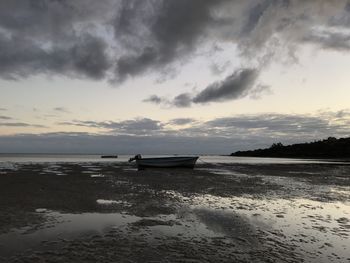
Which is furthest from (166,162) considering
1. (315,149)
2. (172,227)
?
(315,149)

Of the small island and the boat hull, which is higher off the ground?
the small island

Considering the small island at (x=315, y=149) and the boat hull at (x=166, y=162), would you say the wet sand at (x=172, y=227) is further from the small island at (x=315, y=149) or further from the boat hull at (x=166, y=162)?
the small island at (x=315, y=149)

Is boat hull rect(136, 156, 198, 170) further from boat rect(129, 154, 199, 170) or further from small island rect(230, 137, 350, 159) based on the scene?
small island rect(230, 137, 350, 159)

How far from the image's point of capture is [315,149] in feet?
370

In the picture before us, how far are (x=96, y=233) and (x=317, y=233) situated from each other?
6249mm

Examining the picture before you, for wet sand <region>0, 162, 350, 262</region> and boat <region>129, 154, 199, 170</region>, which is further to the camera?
boat <region>129, 154, 199, 170</region>

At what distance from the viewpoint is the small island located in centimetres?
10162

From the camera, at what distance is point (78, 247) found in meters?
8.36

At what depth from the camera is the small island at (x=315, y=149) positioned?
102 m

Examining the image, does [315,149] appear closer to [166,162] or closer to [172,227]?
[166,162]

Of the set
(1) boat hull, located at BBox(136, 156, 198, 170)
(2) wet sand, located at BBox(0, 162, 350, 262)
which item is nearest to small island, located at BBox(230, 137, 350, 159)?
(1) boat hull, located at BBox(136, 156, 198, 170)

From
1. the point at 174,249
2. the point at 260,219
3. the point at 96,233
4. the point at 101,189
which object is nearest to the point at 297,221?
the point at 260,219

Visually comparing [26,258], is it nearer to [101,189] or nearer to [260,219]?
[260,219]

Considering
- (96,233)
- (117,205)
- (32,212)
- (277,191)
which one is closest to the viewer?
(96,233)
